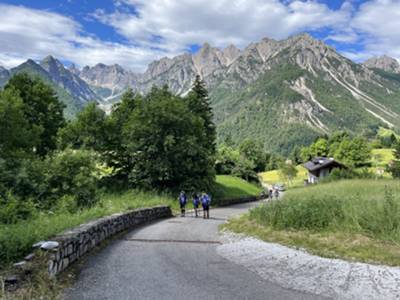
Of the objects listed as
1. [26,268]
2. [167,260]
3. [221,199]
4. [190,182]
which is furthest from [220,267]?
[221,199]

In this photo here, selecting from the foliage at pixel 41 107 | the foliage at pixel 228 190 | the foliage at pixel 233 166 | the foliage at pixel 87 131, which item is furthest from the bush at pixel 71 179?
the foliage at pixel 233 166

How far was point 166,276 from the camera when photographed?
7773 mm

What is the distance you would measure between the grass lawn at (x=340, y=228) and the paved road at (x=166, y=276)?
2432 millimetres

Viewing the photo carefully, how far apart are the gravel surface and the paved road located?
1.28 ft

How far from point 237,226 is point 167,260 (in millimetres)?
6388

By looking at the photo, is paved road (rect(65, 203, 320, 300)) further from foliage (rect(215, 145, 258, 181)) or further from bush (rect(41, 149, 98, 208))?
foliage (rect(215, 145, 258, 181))

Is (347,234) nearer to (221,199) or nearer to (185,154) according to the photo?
(185,154)

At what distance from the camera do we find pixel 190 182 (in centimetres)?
3550

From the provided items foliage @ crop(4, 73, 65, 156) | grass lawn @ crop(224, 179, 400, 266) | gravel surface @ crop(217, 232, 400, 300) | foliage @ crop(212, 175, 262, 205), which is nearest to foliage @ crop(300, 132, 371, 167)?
foliage @ crop(212, 175, 262, 205)

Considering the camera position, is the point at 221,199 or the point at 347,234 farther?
the point at 221,199

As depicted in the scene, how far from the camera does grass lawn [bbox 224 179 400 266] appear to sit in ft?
30.0

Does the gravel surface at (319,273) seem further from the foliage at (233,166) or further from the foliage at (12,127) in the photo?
the foliage at (233,166)

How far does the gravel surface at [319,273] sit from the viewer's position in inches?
269

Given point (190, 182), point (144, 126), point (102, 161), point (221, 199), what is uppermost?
point (144, 126)
